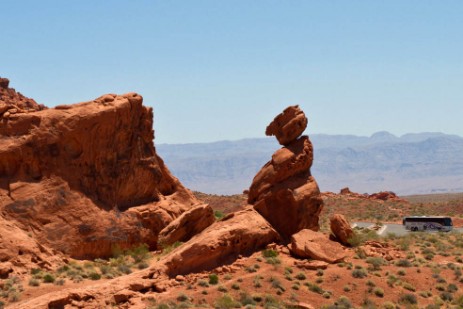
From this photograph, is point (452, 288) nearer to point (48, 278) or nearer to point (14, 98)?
point (48, 278)

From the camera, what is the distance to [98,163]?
30.8 metres

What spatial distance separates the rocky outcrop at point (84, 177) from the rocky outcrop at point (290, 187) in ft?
19.5

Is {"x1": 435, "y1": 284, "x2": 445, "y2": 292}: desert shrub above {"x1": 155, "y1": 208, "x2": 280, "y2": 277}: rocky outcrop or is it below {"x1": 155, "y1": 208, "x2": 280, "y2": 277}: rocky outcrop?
below

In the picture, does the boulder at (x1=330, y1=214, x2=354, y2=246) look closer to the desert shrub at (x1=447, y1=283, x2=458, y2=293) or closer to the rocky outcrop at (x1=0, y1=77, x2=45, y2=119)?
the desert shrub at (x1=447, y1=283, x2=458, y2=293)

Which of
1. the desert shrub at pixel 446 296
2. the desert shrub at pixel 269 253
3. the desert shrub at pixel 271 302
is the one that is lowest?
the desert shrub at pixel 446 296

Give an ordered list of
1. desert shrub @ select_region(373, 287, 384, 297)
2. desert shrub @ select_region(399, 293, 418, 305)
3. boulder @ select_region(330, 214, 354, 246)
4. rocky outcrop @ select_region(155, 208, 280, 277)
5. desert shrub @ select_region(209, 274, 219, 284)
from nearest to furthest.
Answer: desert shrub @ select_region(399, 293, 418, 305) < desert shrub @ select_region(373, 287, 384, 297) < desert shrub @ select_region(209, 274, 219, 284) < rocky outcrop @ select_region(155, 208, 280, 277) < boulder @ select_region(330, 214, 354, 246)

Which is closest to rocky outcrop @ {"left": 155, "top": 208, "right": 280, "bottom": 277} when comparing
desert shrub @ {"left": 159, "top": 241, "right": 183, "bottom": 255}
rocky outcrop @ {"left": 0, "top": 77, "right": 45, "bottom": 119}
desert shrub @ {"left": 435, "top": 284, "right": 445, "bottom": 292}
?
desert shrub @ {"left": 159, "top": 241, "right": 183, "bottom": 255}

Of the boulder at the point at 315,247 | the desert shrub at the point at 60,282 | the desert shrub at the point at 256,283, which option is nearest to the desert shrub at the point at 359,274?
the boulder at the point at 315,247

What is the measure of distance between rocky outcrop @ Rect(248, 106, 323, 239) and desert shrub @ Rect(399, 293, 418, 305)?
6639mm

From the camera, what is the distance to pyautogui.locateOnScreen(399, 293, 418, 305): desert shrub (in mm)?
22828

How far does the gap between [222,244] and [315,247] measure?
13.4 feet

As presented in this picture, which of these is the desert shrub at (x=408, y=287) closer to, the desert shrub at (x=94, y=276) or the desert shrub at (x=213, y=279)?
the desert shrub at (x=213, y=279)

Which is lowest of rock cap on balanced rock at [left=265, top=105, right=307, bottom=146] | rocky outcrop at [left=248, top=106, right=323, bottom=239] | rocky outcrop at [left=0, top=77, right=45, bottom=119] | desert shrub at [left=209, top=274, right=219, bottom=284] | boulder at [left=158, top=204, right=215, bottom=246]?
desert shrub at [left=209, top=274, right=219, bottom=284]

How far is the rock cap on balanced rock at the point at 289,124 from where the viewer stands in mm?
30641
